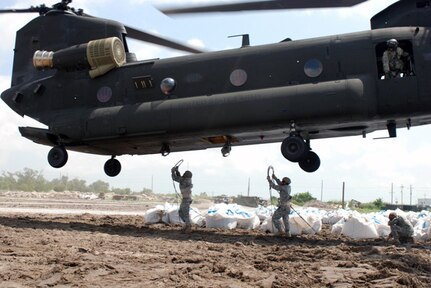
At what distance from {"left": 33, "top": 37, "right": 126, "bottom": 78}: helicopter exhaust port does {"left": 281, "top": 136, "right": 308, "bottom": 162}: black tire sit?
15.5ft

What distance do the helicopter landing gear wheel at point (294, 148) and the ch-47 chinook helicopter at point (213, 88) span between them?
0.02 metres

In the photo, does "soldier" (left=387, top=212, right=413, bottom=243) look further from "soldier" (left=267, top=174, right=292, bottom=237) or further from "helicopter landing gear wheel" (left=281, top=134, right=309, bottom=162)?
"helicopter landing gear wheel" (left=281, top=134, right=309, bottom=162)

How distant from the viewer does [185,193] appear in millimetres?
11430

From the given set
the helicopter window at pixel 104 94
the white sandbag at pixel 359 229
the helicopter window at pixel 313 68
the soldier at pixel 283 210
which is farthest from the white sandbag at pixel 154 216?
the helicopter window at pixel 313 68

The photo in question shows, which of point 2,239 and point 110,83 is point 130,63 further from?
point 2,239

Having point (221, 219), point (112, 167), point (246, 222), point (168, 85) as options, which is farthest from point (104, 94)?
point (246, 222)

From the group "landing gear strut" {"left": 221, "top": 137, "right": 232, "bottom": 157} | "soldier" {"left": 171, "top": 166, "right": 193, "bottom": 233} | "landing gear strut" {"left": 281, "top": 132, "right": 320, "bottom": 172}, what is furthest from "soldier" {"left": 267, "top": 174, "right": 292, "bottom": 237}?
"soldier" {"left": 171, "top": 166, "right": 193, "bottom": 233}

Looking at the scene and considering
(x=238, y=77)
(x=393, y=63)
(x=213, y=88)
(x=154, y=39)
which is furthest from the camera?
(x=154, y=39)

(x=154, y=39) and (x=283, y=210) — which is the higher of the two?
(x=154, y=39)

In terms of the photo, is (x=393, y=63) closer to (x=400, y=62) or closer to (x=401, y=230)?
(x=400, y=62)

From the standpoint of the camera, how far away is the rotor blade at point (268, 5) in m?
9.05

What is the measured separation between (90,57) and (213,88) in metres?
3.35

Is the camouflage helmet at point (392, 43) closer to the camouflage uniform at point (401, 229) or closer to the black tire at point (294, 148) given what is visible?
the black tire at point (294, 148)

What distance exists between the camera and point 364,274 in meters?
5.89
